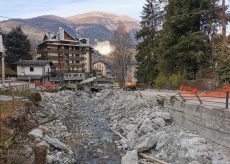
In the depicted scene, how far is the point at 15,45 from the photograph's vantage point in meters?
74.1

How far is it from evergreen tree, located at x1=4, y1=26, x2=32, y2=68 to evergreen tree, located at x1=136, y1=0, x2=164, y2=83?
100ft

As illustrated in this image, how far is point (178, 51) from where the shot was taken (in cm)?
3528

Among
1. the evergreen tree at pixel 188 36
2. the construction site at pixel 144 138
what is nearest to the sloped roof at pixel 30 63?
the evergreen tree at pixel 188 36

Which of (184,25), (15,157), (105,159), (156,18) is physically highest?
(156,18)

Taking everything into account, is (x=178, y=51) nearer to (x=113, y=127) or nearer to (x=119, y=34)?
(x=113, y=127)

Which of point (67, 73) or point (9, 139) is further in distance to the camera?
point (67, 73)

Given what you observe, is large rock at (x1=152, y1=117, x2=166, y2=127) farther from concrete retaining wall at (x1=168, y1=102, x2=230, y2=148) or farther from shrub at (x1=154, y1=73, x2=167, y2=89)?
shrub at (x1=154, y1=73, x2=167, y2=89)

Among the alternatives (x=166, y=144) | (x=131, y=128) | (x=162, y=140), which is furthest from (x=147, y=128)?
(x=166, y=144)

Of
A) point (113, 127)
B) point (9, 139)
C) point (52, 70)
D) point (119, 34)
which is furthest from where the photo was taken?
point (52, 70)

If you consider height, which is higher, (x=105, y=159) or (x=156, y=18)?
(x=156, y=18)

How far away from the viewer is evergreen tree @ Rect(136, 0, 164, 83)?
171ft

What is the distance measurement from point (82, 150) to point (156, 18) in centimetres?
3948

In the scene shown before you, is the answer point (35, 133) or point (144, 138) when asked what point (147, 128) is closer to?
point (144, 138)

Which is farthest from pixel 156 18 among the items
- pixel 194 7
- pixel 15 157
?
pixel 15 157
